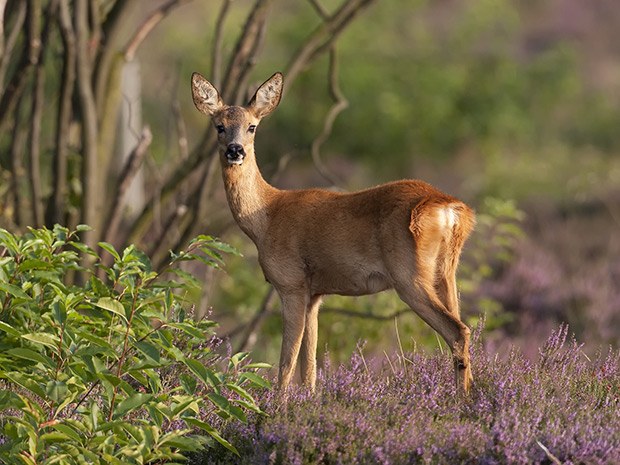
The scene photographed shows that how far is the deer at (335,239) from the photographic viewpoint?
5742 mm

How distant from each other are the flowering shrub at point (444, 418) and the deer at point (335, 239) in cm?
22

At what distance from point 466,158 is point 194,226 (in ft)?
59.7

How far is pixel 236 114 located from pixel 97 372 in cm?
198

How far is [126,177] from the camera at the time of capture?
812 cm

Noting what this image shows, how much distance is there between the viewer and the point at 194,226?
27.6 ft

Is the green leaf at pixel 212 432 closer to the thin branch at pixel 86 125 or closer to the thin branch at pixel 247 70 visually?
the thin branch at pixel 86 125

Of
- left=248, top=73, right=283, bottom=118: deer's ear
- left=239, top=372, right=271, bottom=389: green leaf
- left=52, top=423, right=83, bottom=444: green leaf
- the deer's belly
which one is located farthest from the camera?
left=248, top=73, right=283, bottom=118: deer's ear

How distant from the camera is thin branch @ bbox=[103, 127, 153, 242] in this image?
8023mm

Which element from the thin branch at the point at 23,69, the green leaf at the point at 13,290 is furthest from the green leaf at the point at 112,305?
the thin branch at the point at 23,69

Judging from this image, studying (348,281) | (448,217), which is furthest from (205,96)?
(448,217)

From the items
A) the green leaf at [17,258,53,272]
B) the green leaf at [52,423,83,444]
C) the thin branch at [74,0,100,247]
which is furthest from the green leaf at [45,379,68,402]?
the thin branch at [74,0,100,247]

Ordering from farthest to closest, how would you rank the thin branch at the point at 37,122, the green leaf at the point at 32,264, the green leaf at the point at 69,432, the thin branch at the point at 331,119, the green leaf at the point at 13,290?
the thin branch at the point at 331,119, the thin branch at the point at 37,122, the green leaf at the point at 32,264, the green leaf at the point at 13,290, the green leaf at the point at 69,432

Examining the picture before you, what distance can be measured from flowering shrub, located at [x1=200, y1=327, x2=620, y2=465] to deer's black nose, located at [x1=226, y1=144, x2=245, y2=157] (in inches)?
46.1

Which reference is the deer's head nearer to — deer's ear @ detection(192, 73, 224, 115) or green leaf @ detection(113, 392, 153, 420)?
deer's ear @ detection(192, 73, 224, 115)
